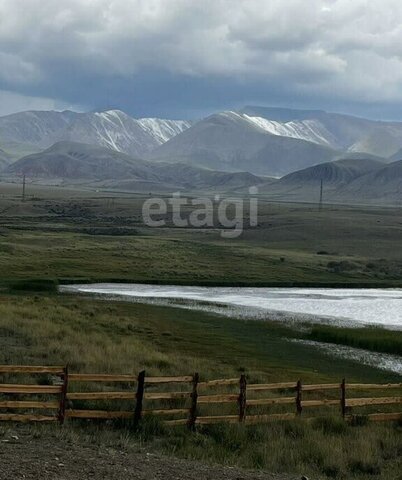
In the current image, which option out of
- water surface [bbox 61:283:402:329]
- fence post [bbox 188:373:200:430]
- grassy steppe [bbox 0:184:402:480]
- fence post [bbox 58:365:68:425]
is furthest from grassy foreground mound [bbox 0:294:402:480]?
water surface [bbox 61:283:402:329]

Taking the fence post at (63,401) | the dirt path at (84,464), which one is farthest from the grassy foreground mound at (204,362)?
the dirt path at (84,464)

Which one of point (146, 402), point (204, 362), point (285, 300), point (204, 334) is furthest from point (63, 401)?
point (285, 300)

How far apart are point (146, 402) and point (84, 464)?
5.74 meters

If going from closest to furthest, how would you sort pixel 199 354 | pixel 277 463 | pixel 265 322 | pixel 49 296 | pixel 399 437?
pixel 277 463
pixel 399 437
pixel 199 354
pixel 265 322
pixel 49 296

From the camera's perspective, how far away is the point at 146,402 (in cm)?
2073

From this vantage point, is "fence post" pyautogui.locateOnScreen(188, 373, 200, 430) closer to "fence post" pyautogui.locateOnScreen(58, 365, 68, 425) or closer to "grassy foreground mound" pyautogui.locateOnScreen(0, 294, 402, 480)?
"grassy foreground mound" pyautogui.locateOnScreen(0, 294, 402, 480)

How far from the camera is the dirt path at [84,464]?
46.8 ft

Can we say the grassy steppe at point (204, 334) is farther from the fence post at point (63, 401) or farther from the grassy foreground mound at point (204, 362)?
the fence post at point (63, 401)

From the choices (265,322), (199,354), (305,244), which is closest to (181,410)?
(199,354)

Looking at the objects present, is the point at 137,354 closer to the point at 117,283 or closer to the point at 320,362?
the point at 320,362

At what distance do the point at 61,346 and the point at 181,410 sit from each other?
13.0 meters

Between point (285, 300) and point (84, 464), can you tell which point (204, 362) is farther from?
point (285, 300)

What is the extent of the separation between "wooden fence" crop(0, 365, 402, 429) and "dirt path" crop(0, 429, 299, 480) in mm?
1427

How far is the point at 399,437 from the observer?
20.9m
